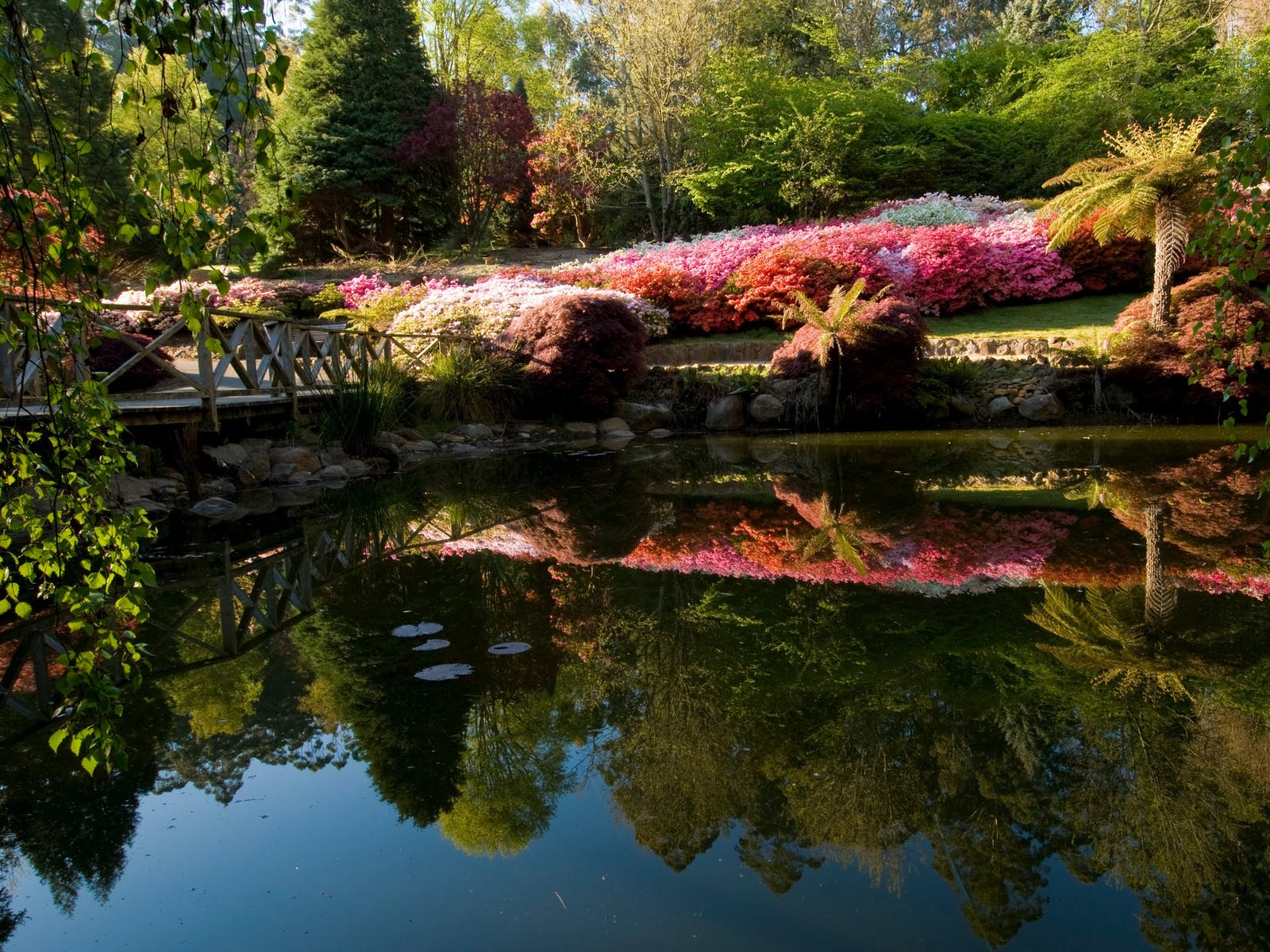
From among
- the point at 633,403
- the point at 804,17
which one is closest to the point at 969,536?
the point at 633,403

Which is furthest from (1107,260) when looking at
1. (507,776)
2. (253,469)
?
(507,776)

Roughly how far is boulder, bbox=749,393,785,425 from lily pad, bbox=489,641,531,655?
9.03 m

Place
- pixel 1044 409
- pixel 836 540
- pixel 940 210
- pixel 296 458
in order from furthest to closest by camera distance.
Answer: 1. pixel 940 210
2. pixel 1044 409
3. pixel 296 458
4. pixel 836 540

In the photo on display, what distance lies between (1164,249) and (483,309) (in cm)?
918

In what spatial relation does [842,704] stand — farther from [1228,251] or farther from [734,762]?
[1228,251]

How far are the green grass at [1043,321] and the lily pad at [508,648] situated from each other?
1093 cm

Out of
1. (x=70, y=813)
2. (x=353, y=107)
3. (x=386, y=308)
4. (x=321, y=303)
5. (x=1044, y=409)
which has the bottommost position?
(x=1044, y=409)

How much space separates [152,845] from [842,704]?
6.68ft

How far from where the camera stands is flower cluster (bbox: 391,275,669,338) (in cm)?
1262

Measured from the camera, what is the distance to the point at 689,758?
8.34ft

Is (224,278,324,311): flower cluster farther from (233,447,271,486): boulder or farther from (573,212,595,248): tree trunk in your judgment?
(233,447,271,486): boulder

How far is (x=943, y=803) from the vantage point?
2.23 meters

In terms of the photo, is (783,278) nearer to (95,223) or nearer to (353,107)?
(95,223)

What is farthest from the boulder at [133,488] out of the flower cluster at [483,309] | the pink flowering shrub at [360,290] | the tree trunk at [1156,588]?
the pink flowering shrub at [360,290]
